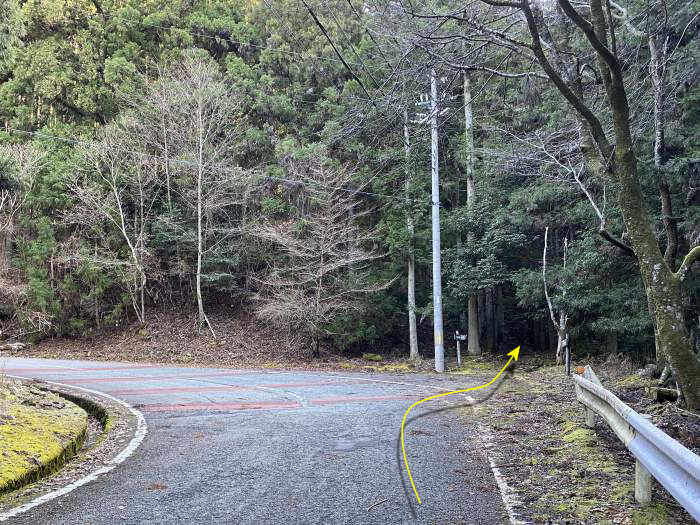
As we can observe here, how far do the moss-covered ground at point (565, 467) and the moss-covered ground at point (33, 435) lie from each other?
406cm

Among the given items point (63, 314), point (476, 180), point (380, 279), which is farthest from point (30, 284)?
point (476, 180)

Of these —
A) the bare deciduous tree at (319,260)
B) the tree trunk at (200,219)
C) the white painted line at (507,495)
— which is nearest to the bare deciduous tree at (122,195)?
the tree trunk at (200,219)

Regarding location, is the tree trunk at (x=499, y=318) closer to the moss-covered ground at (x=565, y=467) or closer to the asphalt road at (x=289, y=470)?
the moss-covered ground at (x=565, y=467)

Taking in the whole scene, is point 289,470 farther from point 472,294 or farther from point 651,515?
point 472,294

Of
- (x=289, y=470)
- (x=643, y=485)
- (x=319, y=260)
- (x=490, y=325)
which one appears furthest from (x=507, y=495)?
(x=490, y=325)

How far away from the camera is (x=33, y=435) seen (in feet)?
17.9

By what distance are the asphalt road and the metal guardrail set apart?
3.37ft

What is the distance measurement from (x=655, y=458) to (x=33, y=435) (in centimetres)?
560

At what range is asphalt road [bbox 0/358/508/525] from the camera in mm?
3816

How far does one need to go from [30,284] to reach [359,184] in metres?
15.5

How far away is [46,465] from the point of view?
4.81 m

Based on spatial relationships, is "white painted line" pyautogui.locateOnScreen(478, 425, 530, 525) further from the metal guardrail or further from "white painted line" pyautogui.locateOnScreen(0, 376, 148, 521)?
"white painted line" pyautogui.locateOnScreen(0, 376, 148, 521)

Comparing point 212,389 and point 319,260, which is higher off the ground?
point 319,260

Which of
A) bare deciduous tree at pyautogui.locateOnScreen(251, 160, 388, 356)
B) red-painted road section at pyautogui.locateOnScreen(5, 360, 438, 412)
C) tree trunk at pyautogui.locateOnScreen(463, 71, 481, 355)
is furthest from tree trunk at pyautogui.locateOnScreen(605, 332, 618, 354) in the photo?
red-painted road section at pyautogui.locateOnScreen(5, 360, 438, 412)
